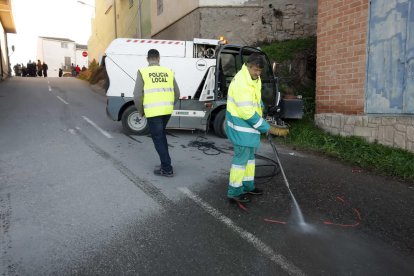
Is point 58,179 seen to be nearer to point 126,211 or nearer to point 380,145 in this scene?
point 126,211

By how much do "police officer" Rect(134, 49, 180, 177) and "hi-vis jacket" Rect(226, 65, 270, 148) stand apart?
1.46 m

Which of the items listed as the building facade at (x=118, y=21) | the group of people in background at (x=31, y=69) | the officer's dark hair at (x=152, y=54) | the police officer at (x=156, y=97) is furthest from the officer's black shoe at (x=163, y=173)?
the group of people in background at (x=31, y=69)

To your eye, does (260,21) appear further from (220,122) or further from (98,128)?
(98,128)

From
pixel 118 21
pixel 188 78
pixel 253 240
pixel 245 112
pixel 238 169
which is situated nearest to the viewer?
pixel 253 240

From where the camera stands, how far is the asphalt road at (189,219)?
121 inches

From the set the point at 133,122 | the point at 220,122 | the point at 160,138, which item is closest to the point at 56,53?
the point at 133,122

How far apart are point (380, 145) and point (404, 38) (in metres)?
2.05

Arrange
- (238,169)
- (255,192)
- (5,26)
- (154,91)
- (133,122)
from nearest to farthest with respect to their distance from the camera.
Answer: (238,169)
(255,192)
(154,91)
(133,122)
(5,26)

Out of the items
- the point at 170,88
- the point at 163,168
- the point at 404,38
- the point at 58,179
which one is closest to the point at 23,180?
the point at 58,179

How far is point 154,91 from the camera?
546 cm

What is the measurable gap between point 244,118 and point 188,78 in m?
4.89

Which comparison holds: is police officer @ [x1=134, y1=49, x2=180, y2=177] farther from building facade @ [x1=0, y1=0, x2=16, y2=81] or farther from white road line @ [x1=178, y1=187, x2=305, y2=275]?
building facade @ [x1=0, y1=0, x2=16, y2=81]

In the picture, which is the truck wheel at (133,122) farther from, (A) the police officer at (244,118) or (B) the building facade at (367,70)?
(A) the police officer at (244,118)

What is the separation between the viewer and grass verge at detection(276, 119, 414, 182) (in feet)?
19.6
